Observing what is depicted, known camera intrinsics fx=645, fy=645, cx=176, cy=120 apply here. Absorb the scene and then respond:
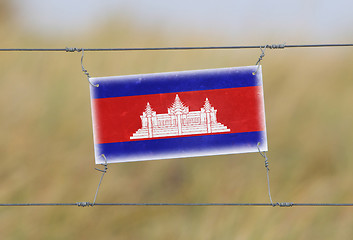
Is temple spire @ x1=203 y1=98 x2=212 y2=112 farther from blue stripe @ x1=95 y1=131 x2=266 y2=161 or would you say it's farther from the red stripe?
blue stripe @ x1=95 y1=131 x2=266 y2=161

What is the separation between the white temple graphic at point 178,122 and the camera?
494cm

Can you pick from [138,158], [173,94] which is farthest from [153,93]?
[138,158]

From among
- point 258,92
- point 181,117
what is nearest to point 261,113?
point 258,92

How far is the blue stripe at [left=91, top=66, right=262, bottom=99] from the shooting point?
16.3ft

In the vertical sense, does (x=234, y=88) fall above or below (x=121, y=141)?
above

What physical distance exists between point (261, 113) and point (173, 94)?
690mm

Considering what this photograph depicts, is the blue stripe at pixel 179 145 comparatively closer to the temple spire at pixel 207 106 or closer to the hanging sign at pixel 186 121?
the hanging sign at pixel 186 121

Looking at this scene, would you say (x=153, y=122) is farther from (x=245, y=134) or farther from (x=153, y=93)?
(x=245, y=134)

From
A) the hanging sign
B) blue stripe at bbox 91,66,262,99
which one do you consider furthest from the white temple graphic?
blue stripe at bbox 91,66,262,99

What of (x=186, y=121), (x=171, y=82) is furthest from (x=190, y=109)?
(x=171, y=82)

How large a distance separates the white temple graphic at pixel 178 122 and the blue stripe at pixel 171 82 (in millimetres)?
123

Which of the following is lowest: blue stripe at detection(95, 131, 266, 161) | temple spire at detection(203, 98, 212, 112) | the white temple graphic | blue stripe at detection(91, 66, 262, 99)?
blue stripe at detection(95, 131, 266, 161)

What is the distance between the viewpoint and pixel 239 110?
16.2 ft

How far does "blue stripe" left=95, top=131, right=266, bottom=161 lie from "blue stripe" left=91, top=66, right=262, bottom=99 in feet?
1.24
